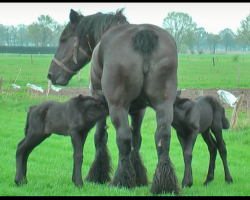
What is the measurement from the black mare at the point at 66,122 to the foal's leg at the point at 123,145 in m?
0.54

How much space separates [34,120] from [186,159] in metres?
2.41

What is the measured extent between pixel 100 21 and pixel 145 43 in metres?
1.62

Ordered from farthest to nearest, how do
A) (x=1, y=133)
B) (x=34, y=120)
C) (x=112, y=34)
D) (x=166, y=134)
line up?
1. (x=1, y=133)
2. (x=34, y=120)
3. (x=112, y=34)
4. (x=166, y=134)

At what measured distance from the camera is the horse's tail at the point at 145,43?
6.02 metres

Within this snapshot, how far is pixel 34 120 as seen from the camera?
711cm

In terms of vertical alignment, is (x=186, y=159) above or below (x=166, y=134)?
below

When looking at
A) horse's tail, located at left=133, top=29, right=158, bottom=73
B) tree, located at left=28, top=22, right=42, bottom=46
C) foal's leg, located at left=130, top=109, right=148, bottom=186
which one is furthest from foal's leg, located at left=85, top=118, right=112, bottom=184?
tree, located at left=28, top=22, right=42, bottom=46

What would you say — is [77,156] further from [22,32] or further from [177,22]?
[22,32]

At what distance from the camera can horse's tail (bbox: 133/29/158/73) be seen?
19.7 ft

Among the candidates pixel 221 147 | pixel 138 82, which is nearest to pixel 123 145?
pixel 138 82

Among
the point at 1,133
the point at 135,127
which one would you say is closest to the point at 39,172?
the point at 135,127

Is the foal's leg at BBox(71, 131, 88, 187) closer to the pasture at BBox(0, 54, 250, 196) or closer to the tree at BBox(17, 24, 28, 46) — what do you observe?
the pasture at BBox(0, 54, 250, 196)

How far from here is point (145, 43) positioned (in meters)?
6.03

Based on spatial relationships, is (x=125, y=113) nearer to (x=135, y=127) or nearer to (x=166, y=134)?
(x=166, y=134)
